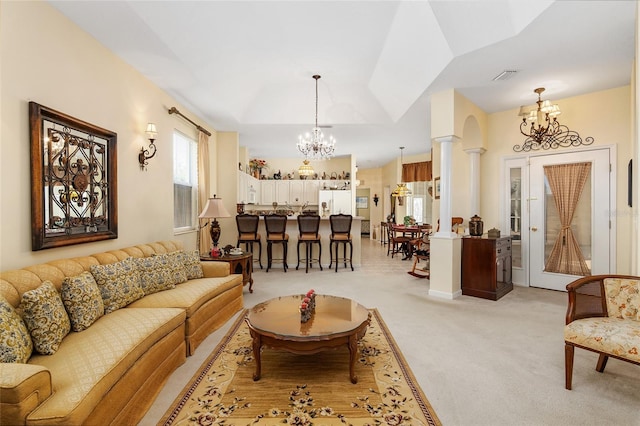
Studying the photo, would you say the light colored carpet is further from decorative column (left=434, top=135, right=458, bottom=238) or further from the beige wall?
the beige wall

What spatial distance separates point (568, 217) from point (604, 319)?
291 centimetres

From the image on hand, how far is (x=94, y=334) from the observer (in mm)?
1963

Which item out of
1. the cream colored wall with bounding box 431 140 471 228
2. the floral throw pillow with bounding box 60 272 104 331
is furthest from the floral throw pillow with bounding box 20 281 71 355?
the cream colored wall with bounding box 431 140 471 228

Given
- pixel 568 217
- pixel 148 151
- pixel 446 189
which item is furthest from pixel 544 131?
pixel 148 151

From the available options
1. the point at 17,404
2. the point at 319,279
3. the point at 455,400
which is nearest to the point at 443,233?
the point at 319,279

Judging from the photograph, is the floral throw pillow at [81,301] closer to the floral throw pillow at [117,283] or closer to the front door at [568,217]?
the floral throw pillow at [117,283]

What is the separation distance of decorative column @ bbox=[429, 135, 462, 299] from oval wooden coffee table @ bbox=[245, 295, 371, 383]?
2.11m

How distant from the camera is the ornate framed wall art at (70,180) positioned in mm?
2359

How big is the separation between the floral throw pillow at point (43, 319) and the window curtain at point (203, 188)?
342 cm

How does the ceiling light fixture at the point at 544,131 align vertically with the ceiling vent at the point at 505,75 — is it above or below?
below

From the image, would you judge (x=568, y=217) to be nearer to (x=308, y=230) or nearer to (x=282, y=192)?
(x=308, y=230)

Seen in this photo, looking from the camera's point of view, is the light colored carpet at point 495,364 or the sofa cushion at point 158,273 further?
the sofa cushion at point 158,273

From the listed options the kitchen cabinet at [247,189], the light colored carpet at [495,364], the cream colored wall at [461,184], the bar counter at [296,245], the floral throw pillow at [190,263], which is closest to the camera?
the light colored carpet at [495,364]

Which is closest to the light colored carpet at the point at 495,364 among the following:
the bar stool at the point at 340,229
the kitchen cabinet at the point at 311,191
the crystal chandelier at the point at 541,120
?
the bar stool at the point at 340,229
